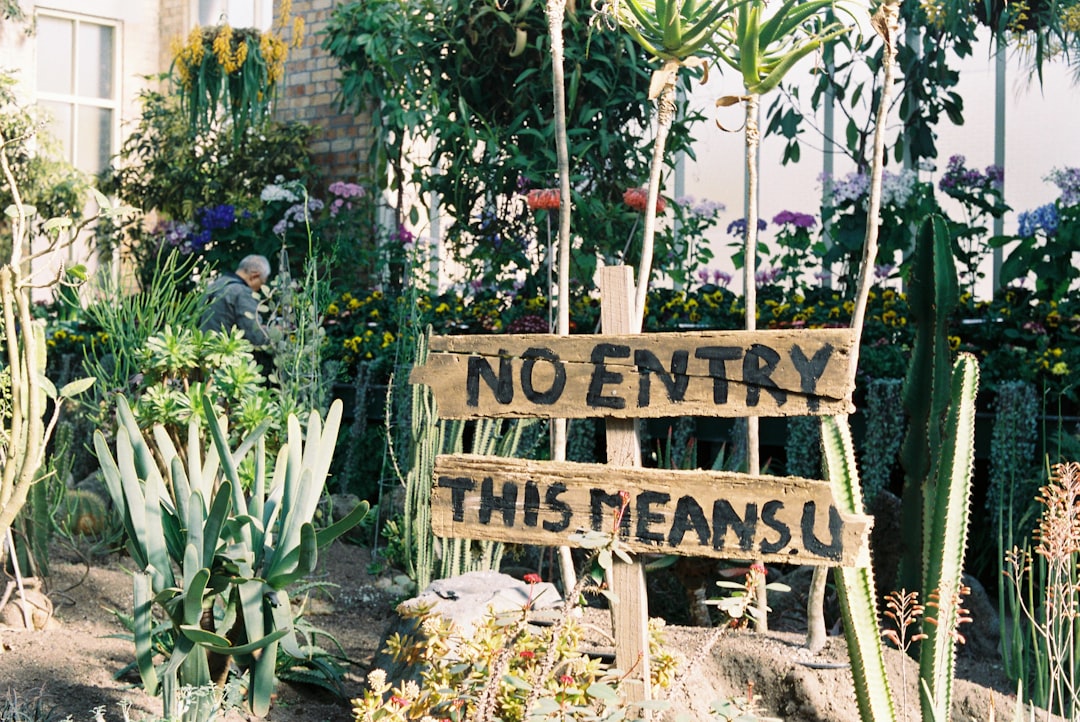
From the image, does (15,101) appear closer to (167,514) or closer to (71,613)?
(71,613)

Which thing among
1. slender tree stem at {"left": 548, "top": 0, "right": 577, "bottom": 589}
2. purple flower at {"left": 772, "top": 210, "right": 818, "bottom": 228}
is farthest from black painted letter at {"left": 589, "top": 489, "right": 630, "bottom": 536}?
purple flower at {"left": 772, "top": 210, "right": 818, "bottom": 228}

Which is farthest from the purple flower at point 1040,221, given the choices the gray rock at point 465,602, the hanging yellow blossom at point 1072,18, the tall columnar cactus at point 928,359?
the gray rock at point 465,602

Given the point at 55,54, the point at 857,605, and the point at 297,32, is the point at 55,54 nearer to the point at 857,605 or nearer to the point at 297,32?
the point at 297,32

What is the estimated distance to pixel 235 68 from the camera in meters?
7.24

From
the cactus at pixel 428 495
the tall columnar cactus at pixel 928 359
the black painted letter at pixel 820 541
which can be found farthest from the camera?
the cactus at pixel 428 495

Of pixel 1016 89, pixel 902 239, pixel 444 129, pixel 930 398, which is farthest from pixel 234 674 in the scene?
pixel 1016 89

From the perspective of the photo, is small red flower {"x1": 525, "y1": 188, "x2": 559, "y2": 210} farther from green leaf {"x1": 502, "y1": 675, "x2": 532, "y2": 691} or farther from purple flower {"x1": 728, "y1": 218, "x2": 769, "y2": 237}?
green leaf {"x1": 502, "y1": 675, "x2": 532, "y2": 691}

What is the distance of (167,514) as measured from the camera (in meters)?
2.47

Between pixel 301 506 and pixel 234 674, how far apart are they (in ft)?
1.33

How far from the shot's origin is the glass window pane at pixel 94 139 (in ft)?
30.0

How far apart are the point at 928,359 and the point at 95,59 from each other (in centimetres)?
814

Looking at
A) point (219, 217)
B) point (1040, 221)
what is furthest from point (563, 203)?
point (219, 217)

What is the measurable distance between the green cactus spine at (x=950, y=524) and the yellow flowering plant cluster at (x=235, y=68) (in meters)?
5.82

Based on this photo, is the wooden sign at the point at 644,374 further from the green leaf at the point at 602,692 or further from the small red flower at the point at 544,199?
the small red flower at the point at 544,199
